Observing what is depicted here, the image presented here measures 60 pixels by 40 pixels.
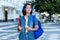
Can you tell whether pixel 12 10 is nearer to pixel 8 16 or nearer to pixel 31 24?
pixel 8 16

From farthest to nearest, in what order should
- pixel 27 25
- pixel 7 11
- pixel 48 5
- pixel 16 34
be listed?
pixel 7 11, pixel 48 5, pixel 16 34, pixel 27 25

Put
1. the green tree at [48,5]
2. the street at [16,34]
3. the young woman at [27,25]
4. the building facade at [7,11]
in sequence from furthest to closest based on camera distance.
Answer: the green tree at [48,5] < the building facade at [7,11] < the street at [16,34] < the young woman at [27,25]

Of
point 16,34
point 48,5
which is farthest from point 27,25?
point 48,5

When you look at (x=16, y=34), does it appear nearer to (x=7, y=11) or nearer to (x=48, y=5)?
(x=48, y=5)

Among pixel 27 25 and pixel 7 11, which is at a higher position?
pixel 7 11

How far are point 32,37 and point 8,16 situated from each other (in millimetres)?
54761

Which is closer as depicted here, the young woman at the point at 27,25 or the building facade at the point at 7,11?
the young woman at the point at 27,25

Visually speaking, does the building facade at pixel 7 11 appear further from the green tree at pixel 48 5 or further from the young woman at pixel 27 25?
the young woman at pixel 27 25

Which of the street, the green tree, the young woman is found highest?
the green tree

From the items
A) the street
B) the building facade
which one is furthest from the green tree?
the street

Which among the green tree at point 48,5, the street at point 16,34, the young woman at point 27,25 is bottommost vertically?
the street at point 16,34

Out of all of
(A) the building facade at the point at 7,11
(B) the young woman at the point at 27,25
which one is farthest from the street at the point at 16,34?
(A) the building facade at the point at 7,11

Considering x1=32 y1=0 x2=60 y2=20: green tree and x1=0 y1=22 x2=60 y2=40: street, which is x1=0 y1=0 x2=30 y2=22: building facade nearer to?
x1=32 y1=0 x2=60 y2=20: green tree

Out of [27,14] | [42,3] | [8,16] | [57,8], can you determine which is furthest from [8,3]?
[27,14]
